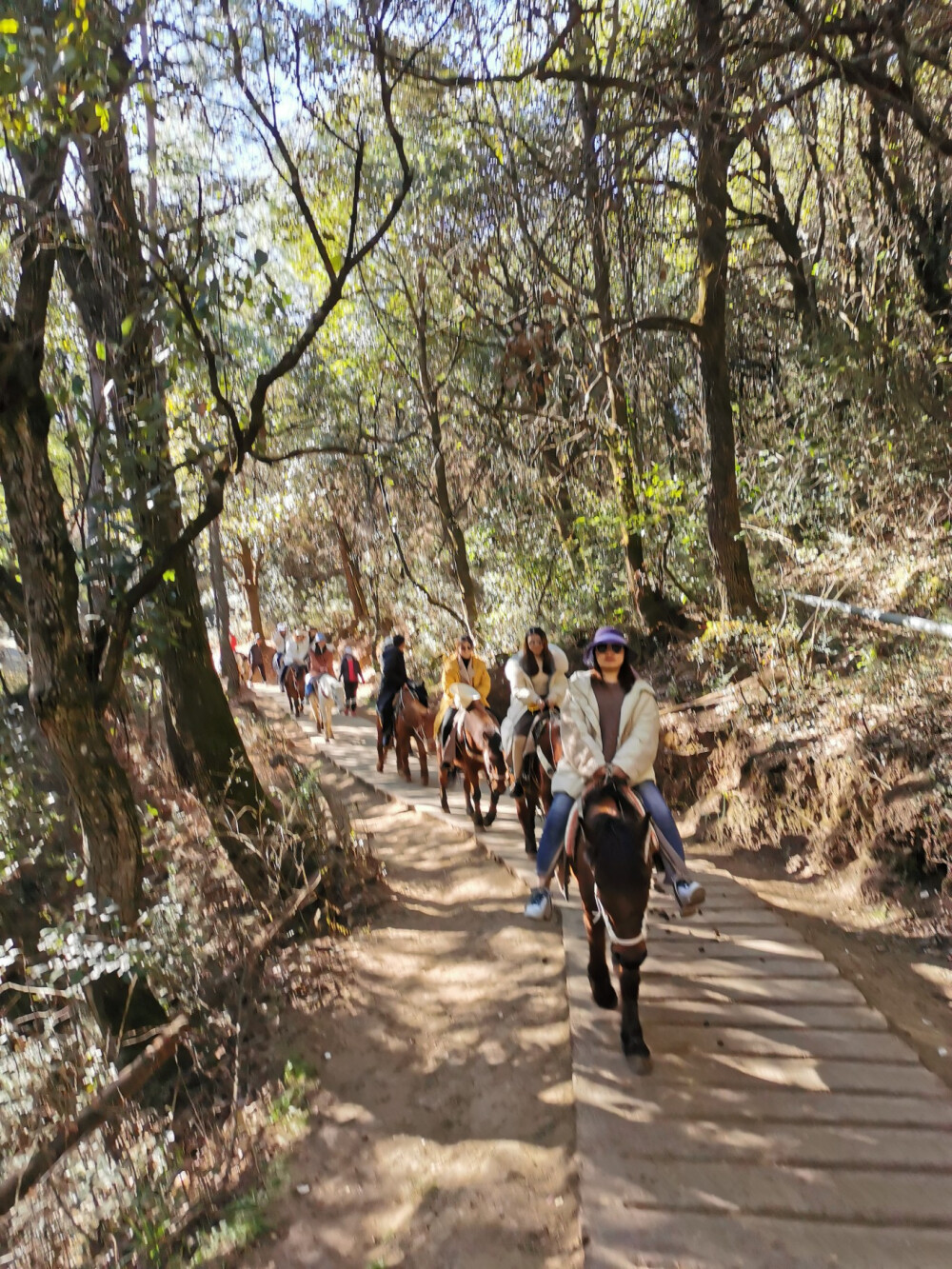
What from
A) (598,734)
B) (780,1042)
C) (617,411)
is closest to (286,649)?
(617,411)

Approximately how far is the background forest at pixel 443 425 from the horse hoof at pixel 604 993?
2.23 m

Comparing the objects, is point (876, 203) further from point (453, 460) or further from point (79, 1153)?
point (79, 1153)

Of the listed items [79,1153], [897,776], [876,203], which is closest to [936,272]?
[876,203]

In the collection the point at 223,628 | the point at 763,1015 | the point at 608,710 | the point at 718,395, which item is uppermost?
the point at 718,395

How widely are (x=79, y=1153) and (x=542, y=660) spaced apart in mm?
5005

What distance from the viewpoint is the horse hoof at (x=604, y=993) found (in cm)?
458

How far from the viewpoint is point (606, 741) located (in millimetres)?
4617

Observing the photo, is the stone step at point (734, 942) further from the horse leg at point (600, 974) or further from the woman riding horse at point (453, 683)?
the woman riding horse at point (453, 683)

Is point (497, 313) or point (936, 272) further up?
point (497, 313)

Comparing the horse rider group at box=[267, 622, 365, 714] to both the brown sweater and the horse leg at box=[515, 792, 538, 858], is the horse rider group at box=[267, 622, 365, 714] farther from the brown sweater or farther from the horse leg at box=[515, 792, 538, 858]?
the brown sweater

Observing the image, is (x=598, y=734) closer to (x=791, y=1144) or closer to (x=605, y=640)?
(x=605, y=640)

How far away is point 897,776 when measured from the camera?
244 inches

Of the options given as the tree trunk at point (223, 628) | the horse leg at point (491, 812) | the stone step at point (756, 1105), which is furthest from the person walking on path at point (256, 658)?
the stone step at point (756, 1105)

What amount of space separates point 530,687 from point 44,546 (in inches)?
159
